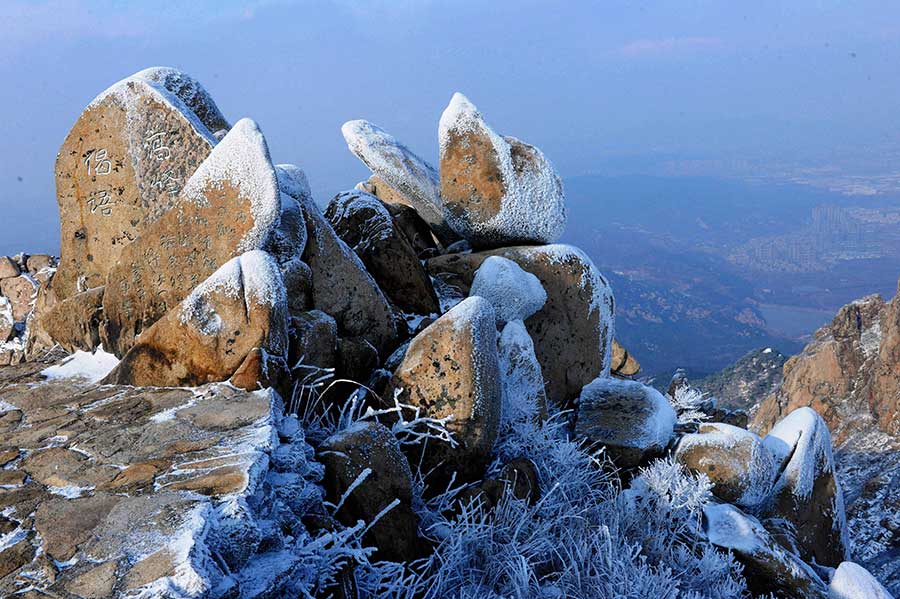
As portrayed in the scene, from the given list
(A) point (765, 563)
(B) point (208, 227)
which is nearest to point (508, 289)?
(B) point (208, 227)

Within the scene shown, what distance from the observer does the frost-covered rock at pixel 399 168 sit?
263 inches

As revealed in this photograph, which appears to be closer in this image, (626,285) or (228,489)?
(228,489)

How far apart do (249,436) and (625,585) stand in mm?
1952

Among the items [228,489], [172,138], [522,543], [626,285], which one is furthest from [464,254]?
[626,285]

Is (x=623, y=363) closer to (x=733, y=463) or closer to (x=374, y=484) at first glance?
(x=733, y=463)

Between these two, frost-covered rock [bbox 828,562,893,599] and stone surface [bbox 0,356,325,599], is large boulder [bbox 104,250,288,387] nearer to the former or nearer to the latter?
stone surface [bbox 0,356,325,599]

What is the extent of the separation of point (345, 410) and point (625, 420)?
2.33m

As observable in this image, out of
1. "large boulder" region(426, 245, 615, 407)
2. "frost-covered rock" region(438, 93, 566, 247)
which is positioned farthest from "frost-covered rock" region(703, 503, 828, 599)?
"frost-covered rock" region(438, 93, 566, 247)

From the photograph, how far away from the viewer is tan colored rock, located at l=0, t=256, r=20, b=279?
6.81 meters

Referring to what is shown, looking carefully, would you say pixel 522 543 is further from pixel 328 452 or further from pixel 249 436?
pixel 249 436

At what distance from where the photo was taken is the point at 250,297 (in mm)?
3840

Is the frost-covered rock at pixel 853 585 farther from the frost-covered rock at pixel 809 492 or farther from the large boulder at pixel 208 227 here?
the large boulder at pixel 208 227

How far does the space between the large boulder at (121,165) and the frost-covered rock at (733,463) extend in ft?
13.3

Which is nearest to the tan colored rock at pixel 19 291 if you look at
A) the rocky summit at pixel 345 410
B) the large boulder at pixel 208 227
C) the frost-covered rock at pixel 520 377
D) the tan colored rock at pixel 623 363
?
the rocky summit at pixel 345 410
